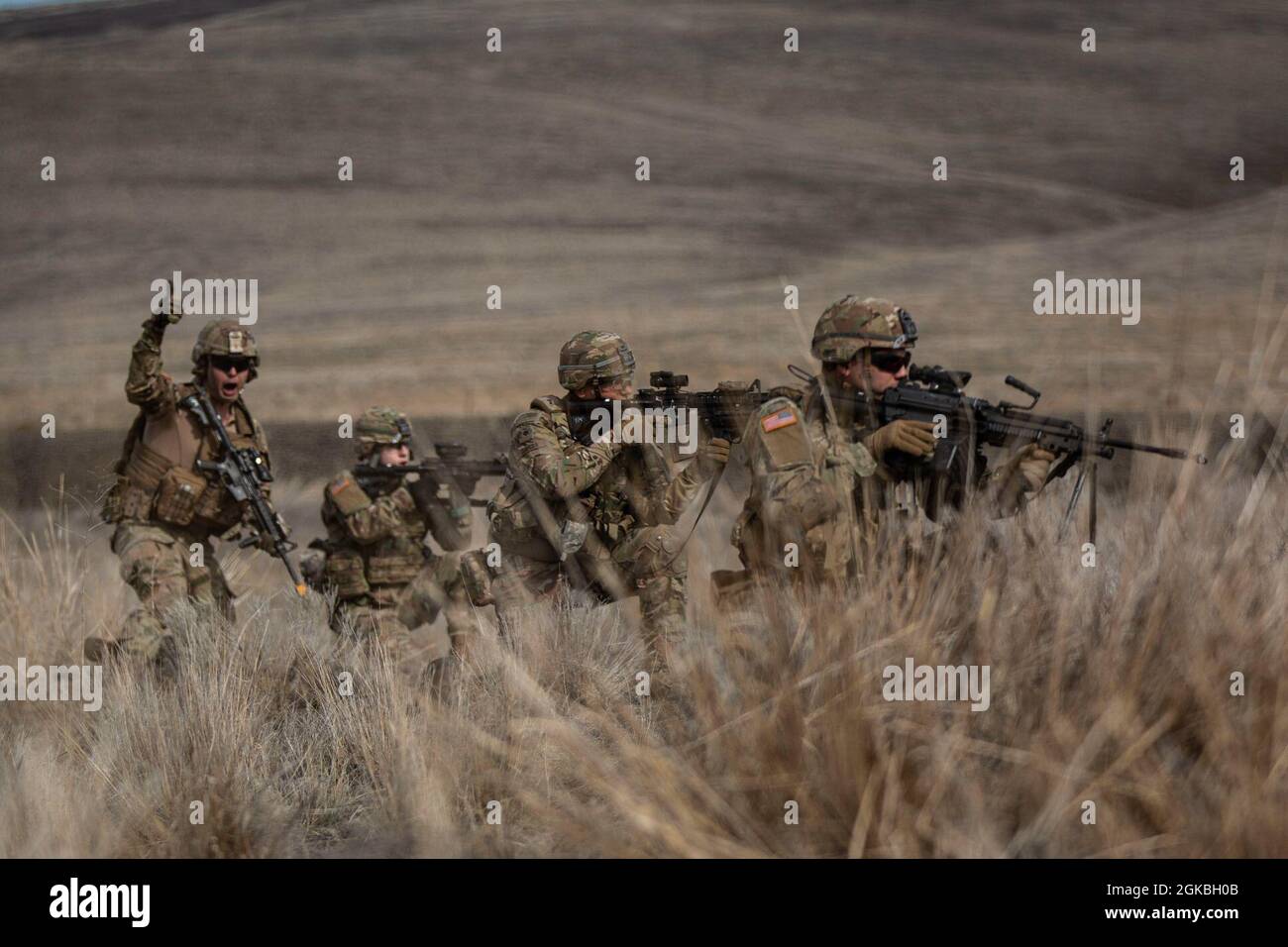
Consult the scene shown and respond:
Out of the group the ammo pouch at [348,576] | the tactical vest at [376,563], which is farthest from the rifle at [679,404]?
the ammo pouch at [348,576]

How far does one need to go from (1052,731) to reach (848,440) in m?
2.74

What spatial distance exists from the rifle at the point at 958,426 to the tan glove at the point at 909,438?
0.16ft

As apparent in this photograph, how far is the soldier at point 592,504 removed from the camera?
6.70 m

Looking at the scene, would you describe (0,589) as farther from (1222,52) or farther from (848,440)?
(1222,52)

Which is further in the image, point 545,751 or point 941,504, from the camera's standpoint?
point 941,504

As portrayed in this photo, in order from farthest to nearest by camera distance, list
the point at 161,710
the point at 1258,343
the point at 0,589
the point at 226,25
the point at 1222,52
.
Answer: the point at 226,25
the point at 1222,52
the point at 0,589
the point at 161,710
the point at 1258,343

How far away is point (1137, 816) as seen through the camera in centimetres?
367

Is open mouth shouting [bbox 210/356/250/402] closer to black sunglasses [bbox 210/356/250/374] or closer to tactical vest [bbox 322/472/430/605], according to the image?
black sunglasses [bbox 210/356/250/374]

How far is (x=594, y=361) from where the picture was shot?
6.77 m

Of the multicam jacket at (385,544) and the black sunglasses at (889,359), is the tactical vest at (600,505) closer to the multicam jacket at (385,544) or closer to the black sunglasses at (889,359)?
the black sunglasses at (889,359)

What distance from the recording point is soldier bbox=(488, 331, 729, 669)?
6.70m

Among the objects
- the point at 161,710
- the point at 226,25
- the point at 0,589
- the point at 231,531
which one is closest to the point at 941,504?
the point at 161,710

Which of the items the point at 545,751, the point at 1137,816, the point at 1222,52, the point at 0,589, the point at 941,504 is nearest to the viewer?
the point at 1137,816

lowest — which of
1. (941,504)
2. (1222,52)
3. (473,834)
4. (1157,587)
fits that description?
(473,834)
